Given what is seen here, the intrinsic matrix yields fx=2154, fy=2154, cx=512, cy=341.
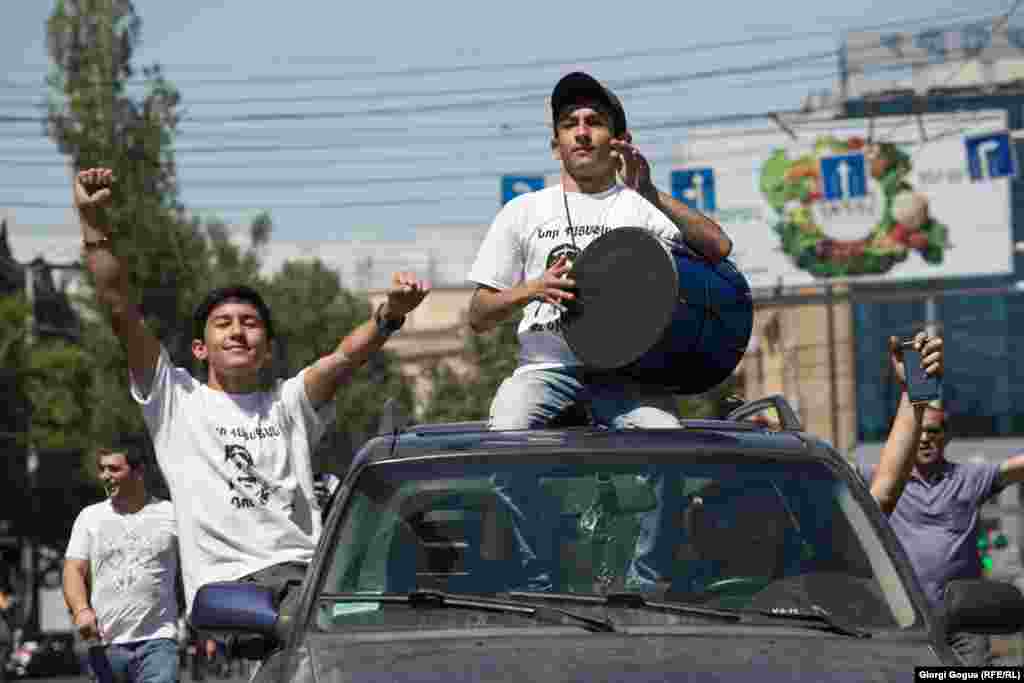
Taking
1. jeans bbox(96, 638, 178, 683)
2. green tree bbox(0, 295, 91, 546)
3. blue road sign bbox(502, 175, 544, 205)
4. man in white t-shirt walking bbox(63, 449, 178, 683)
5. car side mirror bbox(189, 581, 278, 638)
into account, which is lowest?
green tree bbox(0, 295, 91, 546)

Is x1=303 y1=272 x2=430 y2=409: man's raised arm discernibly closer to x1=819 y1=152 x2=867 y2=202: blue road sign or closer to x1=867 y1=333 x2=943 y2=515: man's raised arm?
x1=867 y1=333 x2=943 y2=515: man's raised arm

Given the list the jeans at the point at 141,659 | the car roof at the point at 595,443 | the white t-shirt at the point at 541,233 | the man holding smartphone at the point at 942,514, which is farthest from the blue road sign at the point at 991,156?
the car roof at the point at 595,443

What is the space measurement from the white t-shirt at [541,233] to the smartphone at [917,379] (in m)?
0.81

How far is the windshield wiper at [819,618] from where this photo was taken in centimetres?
471

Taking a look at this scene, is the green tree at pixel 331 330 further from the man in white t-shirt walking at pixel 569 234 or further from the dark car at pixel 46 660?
the man in white t-shirt walking at pixel 569 234

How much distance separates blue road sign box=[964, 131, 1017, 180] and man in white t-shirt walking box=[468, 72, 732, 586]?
41207 millimetres

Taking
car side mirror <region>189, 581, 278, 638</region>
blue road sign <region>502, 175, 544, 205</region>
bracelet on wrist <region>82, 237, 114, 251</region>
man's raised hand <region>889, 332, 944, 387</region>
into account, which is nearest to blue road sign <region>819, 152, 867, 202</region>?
blue road sign <region>502, 175, 544, 205</region>

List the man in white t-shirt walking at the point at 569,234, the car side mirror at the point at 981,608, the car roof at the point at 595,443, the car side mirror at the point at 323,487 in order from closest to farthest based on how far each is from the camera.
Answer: the car side mirror at the point at 981,608 → the car roof at the point at 595,443 → the man in white t-shirt walking at the point at 569,234 → the car side mirror at the point at 323,487

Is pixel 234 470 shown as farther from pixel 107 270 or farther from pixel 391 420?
pixel 391 420

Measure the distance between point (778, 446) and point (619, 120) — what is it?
72.3 inches

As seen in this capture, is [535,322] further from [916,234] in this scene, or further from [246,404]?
[916,234]

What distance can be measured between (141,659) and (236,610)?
4.80 m

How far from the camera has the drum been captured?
595 centimetres

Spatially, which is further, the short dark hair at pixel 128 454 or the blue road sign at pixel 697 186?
the blue road sign at pixel 697 186
